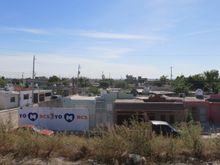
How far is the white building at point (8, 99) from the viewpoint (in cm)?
5891

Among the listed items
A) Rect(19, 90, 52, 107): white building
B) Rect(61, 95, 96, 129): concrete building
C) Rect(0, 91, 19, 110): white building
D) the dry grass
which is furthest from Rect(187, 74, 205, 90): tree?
the dry grass

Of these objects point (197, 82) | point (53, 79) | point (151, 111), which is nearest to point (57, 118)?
point (151, 111)

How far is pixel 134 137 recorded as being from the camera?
Result: 8.91 meters

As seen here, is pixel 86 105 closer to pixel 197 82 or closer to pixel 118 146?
pixel 118 146

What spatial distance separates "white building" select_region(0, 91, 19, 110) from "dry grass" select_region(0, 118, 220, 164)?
51.1 m

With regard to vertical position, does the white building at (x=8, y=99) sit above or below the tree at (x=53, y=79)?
below

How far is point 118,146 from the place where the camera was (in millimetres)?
8805

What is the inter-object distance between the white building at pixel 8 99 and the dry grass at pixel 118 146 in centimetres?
5108

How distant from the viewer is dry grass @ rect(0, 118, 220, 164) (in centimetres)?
890

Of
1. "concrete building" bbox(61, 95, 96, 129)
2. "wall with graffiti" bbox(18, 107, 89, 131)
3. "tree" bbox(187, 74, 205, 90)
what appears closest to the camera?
"wall with graffiti" bbox(18, 107, 89, 131)

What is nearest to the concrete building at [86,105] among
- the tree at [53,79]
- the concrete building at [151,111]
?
the concrete building at [151,111]

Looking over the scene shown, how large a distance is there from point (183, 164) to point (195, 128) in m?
1.16

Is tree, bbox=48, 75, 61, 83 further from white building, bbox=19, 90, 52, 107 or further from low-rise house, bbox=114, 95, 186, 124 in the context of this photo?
low-rise house, bbox=114, 95, 186, 124

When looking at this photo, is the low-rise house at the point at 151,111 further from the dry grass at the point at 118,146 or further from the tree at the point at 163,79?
the tree at the point at 163,79
